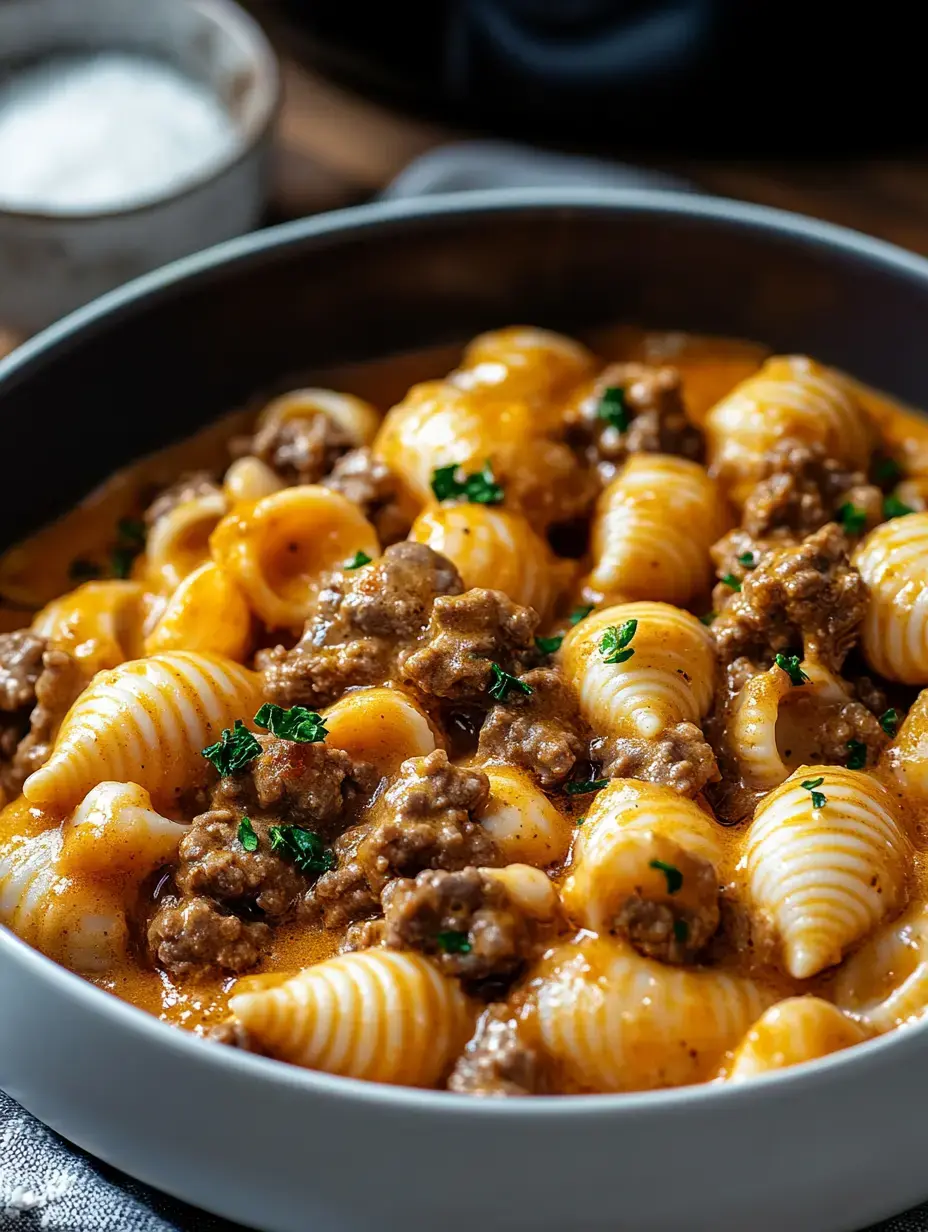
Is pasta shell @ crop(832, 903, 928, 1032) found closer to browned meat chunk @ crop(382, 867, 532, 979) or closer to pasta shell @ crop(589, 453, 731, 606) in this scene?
browned meat chunk @ crop(382, 867, 532, 979)

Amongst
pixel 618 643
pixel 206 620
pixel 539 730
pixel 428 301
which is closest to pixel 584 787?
pixel 539 730

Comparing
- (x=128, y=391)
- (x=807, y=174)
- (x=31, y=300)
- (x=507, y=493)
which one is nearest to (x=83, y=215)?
(x=31, y=300)

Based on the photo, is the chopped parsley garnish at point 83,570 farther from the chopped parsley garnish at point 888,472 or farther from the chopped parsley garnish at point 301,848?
the chopped parsley garnish at point 888,472

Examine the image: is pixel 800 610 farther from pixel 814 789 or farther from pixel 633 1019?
pixel 633 1019

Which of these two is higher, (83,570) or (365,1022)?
(365,1022)

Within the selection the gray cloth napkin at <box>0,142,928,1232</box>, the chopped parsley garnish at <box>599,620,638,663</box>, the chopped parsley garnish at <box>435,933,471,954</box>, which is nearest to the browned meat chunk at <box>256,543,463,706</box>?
the chopped parsley garnish at <box>599,620,638,663</box>

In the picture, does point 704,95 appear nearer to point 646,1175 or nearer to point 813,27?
point 813,27
